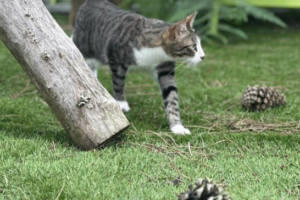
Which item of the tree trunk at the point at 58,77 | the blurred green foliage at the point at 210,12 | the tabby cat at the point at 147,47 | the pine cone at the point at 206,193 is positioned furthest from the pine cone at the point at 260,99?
the blurred green foliage at the point at 210,12

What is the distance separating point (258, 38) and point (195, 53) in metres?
3.95

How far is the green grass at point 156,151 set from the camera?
80.8 inches

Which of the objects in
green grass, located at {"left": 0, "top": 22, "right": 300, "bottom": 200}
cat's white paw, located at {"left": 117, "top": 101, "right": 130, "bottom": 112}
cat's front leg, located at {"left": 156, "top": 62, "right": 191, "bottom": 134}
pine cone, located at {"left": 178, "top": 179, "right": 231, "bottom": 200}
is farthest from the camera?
cat's white paw, located at {"left": 117, "top": 101, "right": 130, "bottom": 112}

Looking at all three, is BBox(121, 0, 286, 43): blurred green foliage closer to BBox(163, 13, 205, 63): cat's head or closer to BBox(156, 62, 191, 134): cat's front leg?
BBox(156, 62, 191, 134): cat's front leg

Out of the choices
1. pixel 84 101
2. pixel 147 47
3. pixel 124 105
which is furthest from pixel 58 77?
pixel 124 105

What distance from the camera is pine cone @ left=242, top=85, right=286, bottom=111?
3.41 metres

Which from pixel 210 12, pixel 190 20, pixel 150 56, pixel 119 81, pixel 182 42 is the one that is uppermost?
pixel 190 20

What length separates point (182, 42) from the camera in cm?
302

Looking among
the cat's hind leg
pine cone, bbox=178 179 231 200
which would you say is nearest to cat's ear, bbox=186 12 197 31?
the cat's hind leg

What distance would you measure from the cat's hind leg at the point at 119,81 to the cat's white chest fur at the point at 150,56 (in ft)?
0.52

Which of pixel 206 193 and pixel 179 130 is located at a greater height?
pixel 206 193

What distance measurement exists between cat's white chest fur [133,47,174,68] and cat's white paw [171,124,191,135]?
1.49 feet

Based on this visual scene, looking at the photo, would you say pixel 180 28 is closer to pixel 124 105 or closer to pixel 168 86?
pixel 168 86

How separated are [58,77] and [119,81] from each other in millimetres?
958
